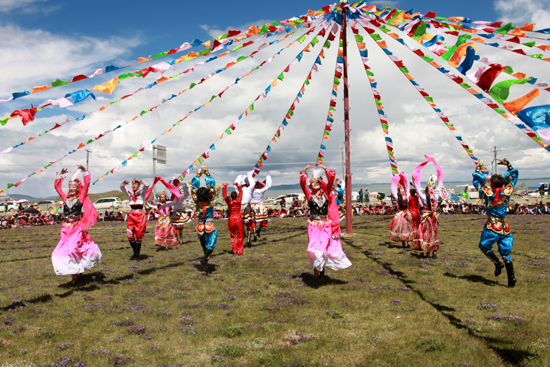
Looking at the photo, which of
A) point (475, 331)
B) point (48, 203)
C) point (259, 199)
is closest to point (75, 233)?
point (259, 199)

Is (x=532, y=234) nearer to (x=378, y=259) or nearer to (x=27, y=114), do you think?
(x=378, y=259)

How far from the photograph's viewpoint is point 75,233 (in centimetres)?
856

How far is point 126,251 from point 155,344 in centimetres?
979

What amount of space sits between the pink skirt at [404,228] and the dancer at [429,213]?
1.66m

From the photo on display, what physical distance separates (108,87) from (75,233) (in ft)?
12.3

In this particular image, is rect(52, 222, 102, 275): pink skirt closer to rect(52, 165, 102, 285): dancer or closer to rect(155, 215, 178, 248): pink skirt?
rect(52, 165, 102, 285): dancer

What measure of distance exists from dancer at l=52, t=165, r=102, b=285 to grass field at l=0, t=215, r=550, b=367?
66cm

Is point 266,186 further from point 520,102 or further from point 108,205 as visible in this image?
point 108,205

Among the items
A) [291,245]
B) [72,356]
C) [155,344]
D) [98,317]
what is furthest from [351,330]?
[291,245]

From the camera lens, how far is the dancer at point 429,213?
37.2ft

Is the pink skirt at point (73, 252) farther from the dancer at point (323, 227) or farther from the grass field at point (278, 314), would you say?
the dancer at point (323, 227)

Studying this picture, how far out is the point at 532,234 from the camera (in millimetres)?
16672

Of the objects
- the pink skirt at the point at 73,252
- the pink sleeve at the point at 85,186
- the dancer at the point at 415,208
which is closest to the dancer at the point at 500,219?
the dancer at the point at 415,208

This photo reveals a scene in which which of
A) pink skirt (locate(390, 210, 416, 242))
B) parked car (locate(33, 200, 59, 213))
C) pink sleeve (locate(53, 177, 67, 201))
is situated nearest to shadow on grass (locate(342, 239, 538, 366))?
pink skirt (locate(390, 210, 416, 242))
